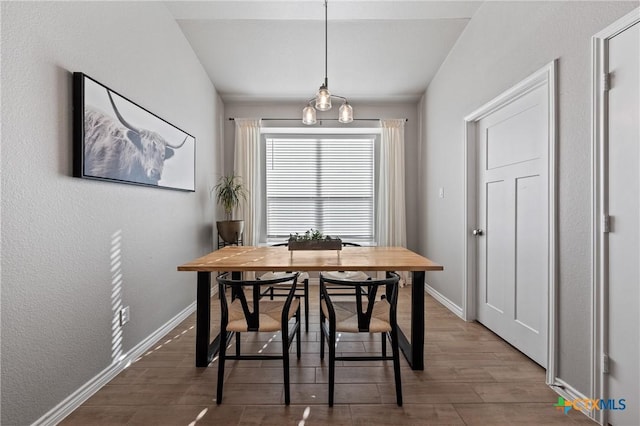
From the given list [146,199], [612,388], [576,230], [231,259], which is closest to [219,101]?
[146,199]

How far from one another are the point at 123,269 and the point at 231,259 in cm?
74

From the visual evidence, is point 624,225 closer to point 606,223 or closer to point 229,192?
point 606,223

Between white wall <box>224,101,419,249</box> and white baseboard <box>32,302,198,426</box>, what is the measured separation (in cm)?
272

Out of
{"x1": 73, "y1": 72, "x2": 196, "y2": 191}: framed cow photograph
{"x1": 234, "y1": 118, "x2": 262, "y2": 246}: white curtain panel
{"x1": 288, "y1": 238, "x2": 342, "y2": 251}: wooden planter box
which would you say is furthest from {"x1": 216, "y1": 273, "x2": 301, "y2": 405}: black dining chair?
{"x1": 234, "y1": 118, "x2": 262, "y2": 246}: white curtain panel

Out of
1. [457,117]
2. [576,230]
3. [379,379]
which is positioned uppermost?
[457,117]

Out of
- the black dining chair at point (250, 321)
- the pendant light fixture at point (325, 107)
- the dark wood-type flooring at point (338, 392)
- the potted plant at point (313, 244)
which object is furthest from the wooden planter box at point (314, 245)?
the pendant light fixture at point (325, 107)

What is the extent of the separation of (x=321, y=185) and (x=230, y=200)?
1438 mm

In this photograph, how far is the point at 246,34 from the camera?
10.4ft

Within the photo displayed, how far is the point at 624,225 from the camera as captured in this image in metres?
1.53

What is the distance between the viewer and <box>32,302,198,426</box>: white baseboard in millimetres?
1622

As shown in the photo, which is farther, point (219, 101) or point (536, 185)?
point (219, 101)

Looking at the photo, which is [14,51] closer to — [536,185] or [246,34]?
[246,34]

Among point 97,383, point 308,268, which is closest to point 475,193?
point 308,268

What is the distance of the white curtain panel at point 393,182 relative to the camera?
458cm
